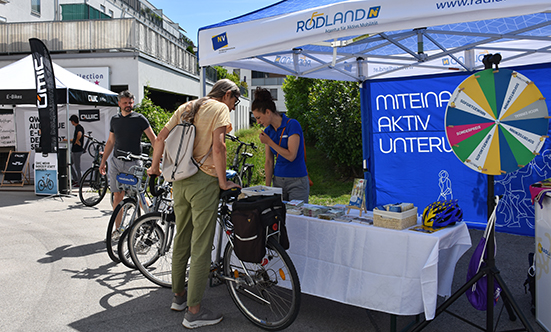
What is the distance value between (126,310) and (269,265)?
1.33 meters

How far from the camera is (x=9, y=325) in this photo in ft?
10.3

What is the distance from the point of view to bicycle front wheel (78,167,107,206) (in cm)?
785

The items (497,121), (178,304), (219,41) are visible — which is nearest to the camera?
(497,121)

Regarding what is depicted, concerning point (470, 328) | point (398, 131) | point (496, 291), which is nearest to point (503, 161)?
point (496, 291)

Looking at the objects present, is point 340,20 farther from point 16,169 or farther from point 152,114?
point 152,114

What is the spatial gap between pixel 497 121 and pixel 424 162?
3.48 metres

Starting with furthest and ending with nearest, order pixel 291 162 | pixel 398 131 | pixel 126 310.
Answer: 1. pixel 398 131
2. pixel 291 162
3. pixel 126 310

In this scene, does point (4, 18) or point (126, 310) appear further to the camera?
point (4, 18)

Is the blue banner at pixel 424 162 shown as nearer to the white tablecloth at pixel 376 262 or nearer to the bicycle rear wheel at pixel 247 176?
the bicycle rear wheel at pixel 247 176

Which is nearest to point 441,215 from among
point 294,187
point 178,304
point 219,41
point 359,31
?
point 359,31

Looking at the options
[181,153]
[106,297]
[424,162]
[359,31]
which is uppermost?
[359,31]

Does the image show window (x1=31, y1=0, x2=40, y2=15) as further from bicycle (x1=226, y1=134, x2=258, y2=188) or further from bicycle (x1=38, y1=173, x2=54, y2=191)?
bicycle (x1=226, y1=134, x2=258, y2=188)

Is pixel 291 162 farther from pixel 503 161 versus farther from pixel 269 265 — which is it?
pixel 503 161

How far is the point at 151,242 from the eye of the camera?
382 centimetres
